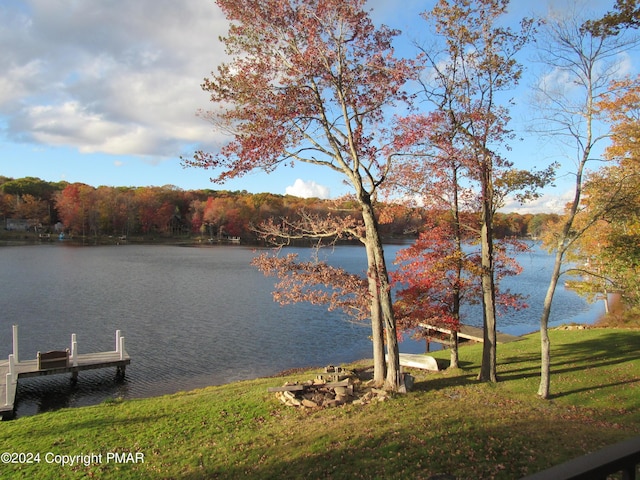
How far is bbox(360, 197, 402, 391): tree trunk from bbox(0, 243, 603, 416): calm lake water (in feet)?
20.3

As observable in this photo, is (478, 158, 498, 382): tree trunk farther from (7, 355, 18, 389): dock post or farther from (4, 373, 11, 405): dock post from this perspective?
→ (7, 355, 18, 389): dock post

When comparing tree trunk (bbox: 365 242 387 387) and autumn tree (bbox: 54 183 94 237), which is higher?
autumn tree (bbox: 54 183 94 237)

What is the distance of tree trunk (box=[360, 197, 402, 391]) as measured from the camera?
455 inches

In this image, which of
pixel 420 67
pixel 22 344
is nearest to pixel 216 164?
pixel 420 67

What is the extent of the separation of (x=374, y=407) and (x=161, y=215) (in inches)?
4375

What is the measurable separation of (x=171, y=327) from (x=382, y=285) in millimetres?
18541

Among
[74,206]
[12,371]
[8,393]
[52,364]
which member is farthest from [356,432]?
[74,206]

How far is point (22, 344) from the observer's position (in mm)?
21516

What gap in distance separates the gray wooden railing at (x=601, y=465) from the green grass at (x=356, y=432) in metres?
5.23

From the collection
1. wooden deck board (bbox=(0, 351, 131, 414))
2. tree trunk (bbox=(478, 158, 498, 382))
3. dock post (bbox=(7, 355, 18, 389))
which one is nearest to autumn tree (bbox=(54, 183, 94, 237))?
wooden deck board (bbox=(0, 351, 131, 414))

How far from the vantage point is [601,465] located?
1.92 meters

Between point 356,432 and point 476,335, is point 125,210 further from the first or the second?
point 356,432

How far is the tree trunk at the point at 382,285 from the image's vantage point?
11.6 metres

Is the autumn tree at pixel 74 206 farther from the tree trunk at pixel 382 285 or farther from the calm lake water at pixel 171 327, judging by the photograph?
the tree trunk at pixel 382 285
